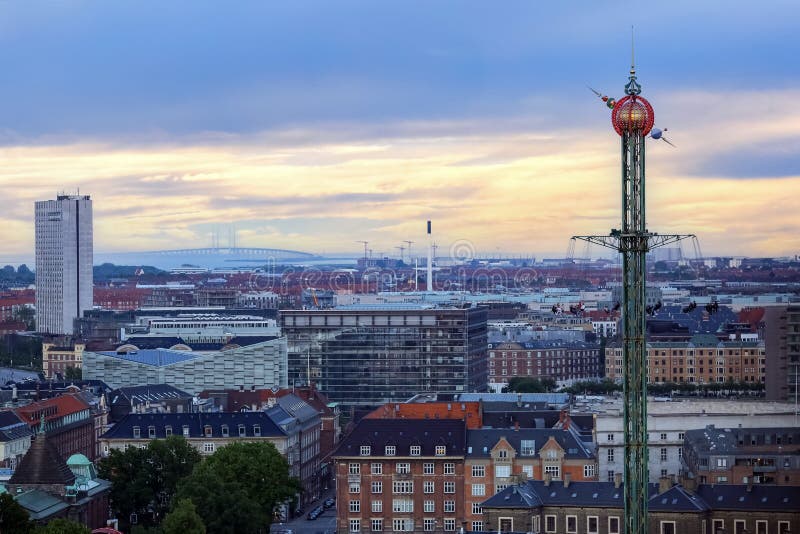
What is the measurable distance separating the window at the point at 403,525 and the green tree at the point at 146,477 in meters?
10.0

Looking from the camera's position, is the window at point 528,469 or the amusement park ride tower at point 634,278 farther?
the window at point 528,469

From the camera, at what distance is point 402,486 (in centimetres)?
8250

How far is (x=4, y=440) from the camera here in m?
91.9

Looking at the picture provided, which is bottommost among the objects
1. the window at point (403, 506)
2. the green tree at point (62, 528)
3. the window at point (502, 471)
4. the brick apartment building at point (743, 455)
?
the window at point (403, 506)

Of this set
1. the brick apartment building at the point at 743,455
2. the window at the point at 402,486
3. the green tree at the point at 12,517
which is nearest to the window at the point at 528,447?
the window at the point at 402,486

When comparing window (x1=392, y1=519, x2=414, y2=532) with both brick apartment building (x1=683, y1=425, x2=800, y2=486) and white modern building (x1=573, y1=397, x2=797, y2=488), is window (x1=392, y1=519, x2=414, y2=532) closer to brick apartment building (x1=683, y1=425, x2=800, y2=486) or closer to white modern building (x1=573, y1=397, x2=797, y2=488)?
white modern building (x1=573, y1=397, x2=797, y2=488)

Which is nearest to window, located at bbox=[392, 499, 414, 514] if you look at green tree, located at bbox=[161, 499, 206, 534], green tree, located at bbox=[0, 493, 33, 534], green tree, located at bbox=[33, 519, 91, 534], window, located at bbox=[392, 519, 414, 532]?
window, located at bbox=[392, 519, 414, 532]

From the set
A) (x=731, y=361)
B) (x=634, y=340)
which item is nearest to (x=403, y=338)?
(x=731, y=361)

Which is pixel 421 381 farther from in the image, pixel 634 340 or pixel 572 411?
pixel 634 340

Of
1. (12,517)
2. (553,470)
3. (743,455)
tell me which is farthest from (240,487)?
(743,455)

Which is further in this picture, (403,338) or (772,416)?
(403,338)

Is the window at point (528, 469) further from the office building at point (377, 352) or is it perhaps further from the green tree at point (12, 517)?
the office building at point (377, 352)

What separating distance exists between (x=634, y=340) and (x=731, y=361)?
126999 mm

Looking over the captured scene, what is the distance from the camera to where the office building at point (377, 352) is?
134 m
